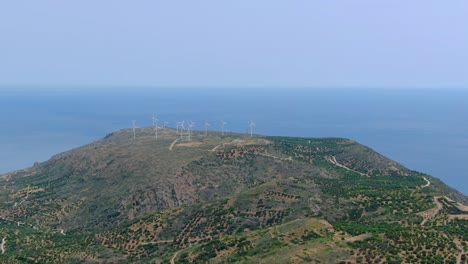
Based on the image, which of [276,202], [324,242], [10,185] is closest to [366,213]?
[276,202]

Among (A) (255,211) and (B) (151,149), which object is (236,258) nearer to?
(A) (255,211)

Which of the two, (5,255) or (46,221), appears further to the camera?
(46,221)

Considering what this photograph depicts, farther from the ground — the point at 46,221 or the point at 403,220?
the point at 403,220

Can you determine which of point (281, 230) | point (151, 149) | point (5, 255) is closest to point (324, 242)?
point (281, 230)

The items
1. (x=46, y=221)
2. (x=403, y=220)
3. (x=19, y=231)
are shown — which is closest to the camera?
(x=403, y=220)

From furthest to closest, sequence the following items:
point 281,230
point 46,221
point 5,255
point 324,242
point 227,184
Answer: point 227,184
point 46,221
point 5,255
point 281,230
point 324,242

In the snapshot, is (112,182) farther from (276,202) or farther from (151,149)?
(276,202)
